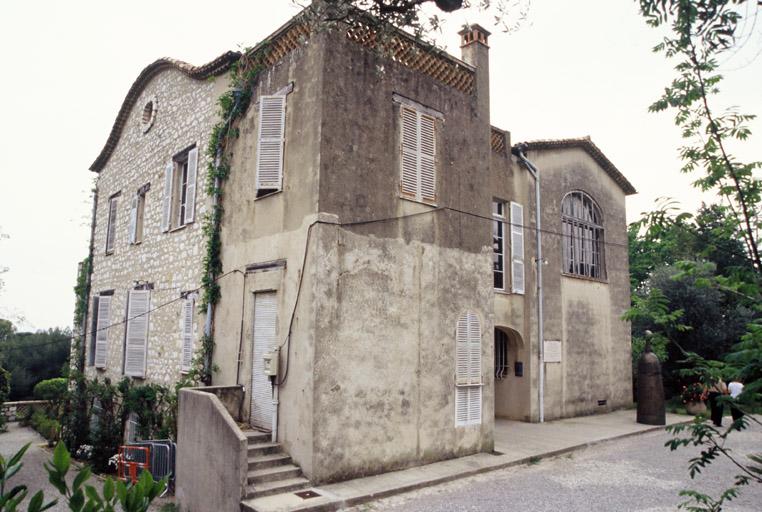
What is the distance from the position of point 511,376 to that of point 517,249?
10.2ft

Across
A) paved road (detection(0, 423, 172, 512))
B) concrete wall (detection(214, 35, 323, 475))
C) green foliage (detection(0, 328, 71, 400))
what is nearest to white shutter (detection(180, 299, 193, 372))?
concrete wall (detection(214, 35, 323, 475))

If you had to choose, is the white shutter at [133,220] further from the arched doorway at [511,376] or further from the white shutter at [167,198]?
the arched doorway at [511,376]

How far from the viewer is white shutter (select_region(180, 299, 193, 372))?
10438 mm

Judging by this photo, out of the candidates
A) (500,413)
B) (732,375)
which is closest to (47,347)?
(500,413)

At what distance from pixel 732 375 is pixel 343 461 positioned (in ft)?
19.7

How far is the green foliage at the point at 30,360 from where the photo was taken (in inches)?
971

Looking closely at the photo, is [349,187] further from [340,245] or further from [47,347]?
[47,347]

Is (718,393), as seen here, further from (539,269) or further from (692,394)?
(692,394)

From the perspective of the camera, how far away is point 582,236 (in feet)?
50.3

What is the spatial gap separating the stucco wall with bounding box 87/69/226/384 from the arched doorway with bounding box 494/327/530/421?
745 centimetres

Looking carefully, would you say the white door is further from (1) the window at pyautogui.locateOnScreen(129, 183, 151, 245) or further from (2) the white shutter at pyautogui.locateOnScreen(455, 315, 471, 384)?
(1) the window at pyautogui.locateOnScreen(129, 183, 151, 245)

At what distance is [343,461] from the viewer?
7.70 meters

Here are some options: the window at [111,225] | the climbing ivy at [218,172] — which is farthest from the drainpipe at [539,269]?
the window at [111,225]

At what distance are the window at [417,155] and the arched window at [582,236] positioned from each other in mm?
6580
